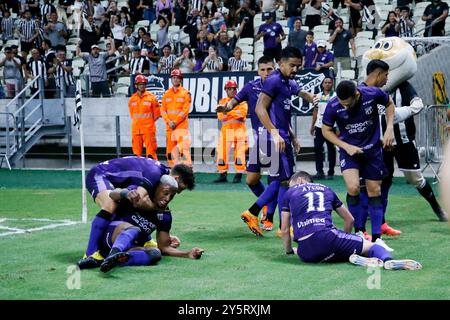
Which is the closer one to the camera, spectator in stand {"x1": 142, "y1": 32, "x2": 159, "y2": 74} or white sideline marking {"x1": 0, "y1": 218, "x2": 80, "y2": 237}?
white sideline marking {"x1": 0, "y1": 218, "x2": 80, "y2": 237}

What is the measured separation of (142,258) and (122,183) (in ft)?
2.64

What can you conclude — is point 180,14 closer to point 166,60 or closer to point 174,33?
point 174,33

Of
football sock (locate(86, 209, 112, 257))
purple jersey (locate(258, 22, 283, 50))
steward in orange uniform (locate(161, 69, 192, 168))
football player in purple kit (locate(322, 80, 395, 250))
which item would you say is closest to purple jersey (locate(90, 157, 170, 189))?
football sock (locate(86, 209, 112, 257))

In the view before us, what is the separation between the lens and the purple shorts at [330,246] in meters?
8.55

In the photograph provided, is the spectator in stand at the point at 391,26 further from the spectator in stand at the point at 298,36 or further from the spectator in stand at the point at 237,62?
the spectator in stand at the point at 237,62

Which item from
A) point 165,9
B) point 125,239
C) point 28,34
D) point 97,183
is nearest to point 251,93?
point 97,183

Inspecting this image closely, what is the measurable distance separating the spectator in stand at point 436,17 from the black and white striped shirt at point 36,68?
11.1 m

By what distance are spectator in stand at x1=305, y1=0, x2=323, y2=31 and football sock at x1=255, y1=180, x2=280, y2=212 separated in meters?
13.9

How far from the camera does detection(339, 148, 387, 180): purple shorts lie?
10.2 m

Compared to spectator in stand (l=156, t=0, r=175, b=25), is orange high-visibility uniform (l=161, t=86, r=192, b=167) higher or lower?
lower

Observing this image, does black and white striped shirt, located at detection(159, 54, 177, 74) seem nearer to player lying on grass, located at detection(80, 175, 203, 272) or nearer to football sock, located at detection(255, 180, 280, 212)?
football sock, located at detection(255, 180, 280, 212)

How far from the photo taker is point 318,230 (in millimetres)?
8523

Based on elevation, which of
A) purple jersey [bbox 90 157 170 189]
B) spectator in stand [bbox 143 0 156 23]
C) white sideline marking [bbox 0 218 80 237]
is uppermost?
spectator in stand [bbox 143 0 156 23]

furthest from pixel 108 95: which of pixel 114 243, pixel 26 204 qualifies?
pixel 114 243
